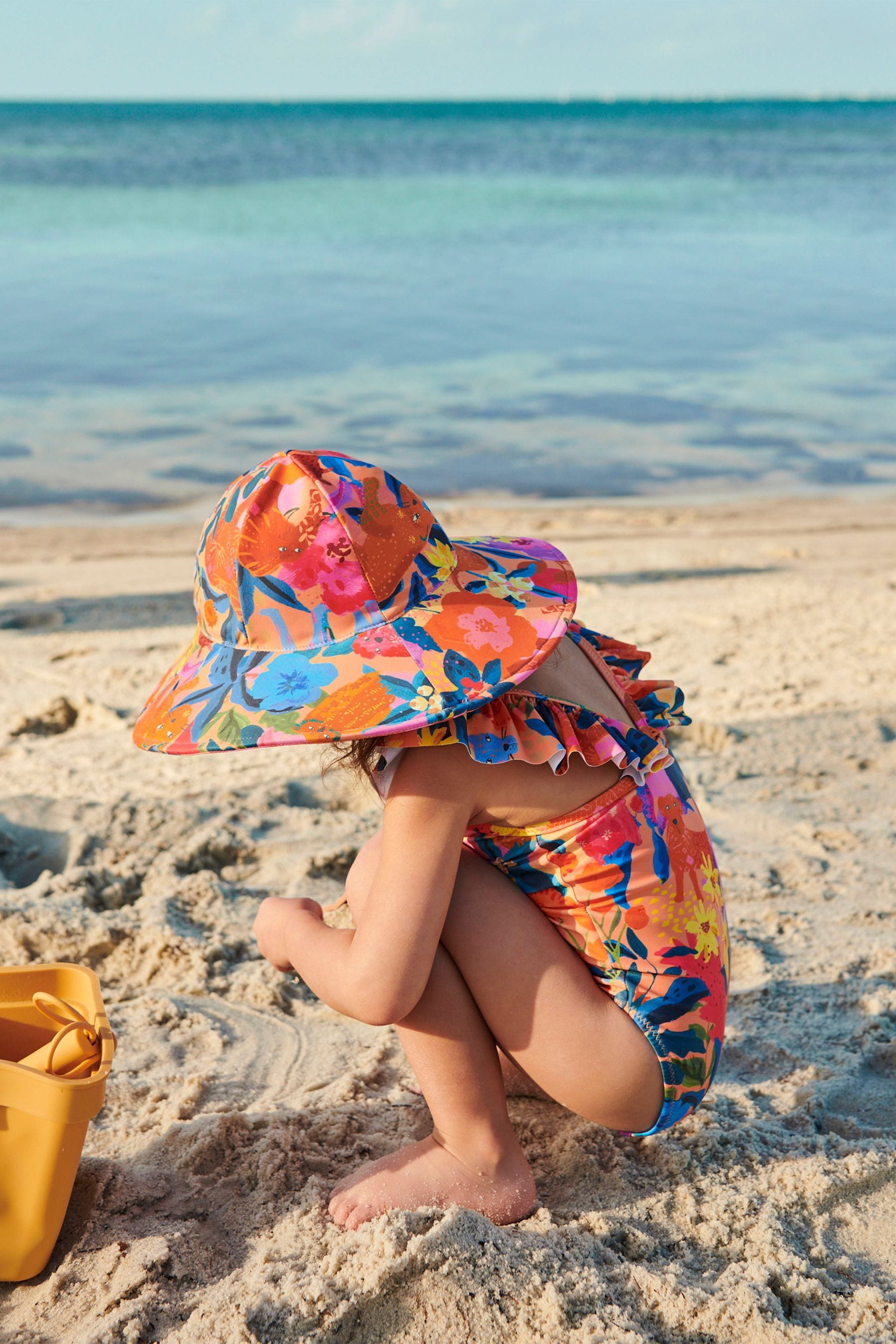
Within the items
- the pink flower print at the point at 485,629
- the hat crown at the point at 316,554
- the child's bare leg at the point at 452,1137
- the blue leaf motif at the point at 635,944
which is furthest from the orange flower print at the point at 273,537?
the blue leaf motif at the point at 635,944

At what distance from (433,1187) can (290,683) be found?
75cm

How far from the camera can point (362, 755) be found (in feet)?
4.72

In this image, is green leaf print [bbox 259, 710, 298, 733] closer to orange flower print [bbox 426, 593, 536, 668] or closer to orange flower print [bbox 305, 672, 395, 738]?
orange flower print [bbox 305, 672, 395, 738]

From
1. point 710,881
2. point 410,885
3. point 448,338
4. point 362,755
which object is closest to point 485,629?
point 362,755

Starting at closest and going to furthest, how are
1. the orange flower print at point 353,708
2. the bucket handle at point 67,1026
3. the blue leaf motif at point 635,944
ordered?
the orange flower print at point 353,708 → the bucket handle at point 67,1026 → the blue leaf motif at point 635,944

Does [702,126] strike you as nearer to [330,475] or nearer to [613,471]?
[613,471]

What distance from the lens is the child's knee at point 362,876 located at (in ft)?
5.48

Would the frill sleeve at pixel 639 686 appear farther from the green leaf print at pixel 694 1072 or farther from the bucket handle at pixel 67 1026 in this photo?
the bucket handle at pixel 67 1026

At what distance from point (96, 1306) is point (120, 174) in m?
29.0

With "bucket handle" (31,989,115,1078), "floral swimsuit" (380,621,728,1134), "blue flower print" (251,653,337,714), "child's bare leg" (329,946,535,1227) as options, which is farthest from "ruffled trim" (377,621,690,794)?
"bucket handle" (31,989,115,1078)

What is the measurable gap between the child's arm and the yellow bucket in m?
0.35

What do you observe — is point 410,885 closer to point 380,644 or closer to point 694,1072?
point 380,644

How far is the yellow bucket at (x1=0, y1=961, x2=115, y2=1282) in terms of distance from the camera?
136 cm

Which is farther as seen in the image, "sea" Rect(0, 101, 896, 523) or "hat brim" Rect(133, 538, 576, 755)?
"sea" Rect(0, 101, 896, 523)
